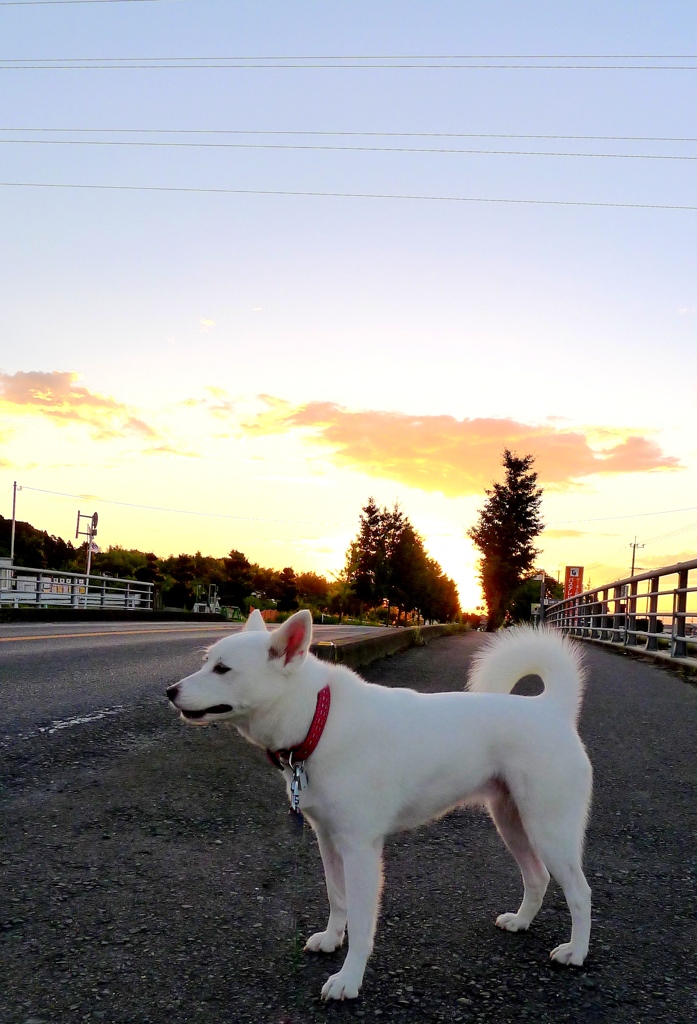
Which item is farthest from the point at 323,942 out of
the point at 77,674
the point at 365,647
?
the point at 365,647

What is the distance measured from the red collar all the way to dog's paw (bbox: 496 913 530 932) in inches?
42.4

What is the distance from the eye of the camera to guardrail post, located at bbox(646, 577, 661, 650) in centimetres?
1420

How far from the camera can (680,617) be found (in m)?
12.4

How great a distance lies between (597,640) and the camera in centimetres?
2047

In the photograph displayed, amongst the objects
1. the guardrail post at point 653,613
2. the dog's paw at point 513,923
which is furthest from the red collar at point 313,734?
the guardrail post at point 653,613

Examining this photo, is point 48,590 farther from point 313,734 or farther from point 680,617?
point 313,734

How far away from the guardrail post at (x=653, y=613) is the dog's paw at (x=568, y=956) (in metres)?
11.7

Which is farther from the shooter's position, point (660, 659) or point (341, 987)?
point (660, 659)

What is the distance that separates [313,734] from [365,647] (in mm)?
8642

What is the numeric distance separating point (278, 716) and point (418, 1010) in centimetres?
104

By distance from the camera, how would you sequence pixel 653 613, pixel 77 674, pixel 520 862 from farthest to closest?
pixel 653 613 < pixel 77 674 < pixel 520 862

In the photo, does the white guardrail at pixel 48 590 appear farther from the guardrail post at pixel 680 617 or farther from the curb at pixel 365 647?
the guardrail post at pixel 680 617

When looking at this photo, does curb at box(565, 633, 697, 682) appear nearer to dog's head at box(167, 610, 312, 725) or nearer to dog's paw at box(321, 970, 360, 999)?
dog's head at box(167, 610, 312, 725)

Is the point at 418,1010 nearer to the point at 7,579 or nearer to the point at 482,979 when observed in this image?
the point at 482,979
